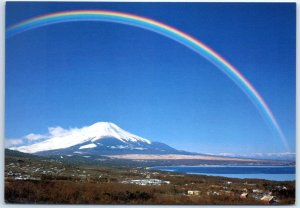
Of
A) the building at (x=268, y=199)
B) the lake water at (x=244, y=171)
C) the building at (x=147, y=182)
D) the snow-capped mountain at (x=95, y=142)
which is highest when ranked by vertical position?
the snow-capped mountain at (x=95, y=142)

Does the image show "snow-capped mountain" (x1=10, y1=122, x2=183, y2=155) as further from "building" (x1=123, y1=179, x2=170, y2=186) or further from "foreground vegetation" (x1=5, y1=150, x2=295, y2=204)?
"building" (x1=123, y1=179, x2=170, y2=186)

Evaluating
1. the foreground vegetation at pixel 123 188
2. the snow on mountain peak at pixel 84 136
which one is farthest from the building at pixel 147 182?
the snow on mountain peak at pixel 84 136

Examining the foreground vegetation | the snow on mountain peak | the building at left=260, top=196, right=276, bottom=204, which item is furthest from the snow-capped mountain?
the building at left=260, top=196, right=276, bottom=204

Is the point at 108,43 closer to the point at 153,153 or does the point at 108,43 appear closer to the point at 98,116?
the point at 98,116

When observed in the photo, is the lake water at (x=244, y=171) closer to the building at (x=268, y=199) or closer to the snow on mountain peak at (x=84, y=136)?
the building at (x=268, y=199)

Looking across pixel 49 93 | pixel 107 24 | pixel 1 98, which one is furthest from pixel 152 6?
pixel 1 98

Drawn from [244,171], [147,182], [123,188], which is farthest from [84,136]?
[244,171]
